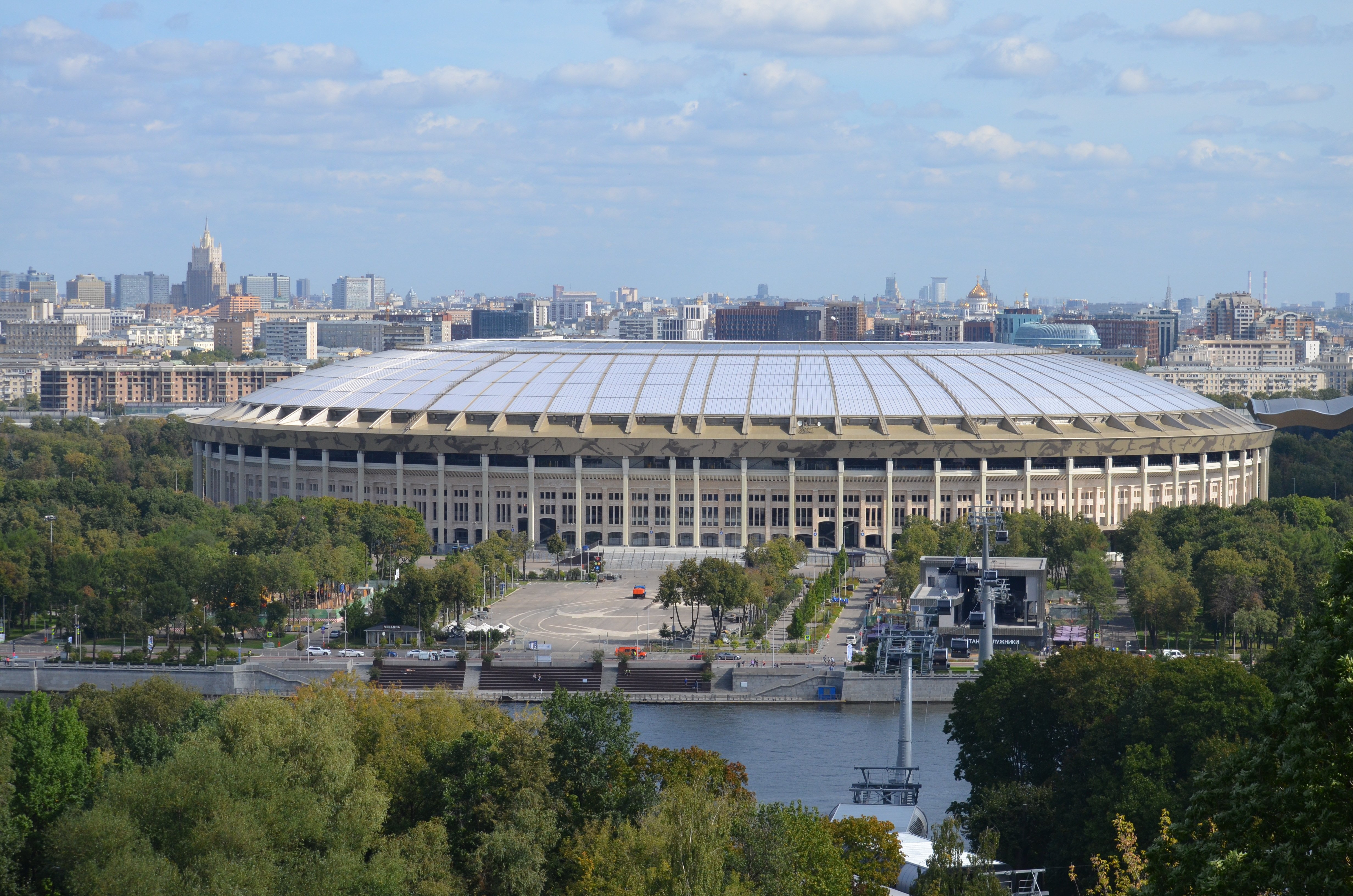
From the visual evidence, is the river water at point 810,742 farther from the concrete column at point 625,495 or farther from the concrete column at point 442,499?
the concrete column at point 442,499

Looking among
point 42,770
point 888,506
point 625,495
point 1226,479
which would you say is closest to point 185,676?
point 42,770

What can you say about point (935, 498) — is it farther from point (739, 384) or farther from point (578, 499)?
point (578, 499)

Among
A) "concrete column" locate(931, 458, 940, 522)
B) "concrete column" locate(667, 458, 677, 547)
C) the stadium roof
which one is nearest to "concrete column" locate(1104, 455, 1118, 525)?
the stadium roof

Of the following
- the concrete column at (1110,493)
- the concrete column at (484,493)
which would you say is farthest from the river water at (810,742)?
the concrete column at (1110,493)

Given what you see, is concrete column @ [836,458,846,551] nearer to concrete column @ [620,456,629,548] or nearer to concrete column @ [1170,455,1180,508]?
concrete column @ [620,456,629,548]

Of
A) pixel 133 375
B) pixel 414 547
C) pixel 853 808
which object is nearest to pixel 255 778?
pixel 853 808
